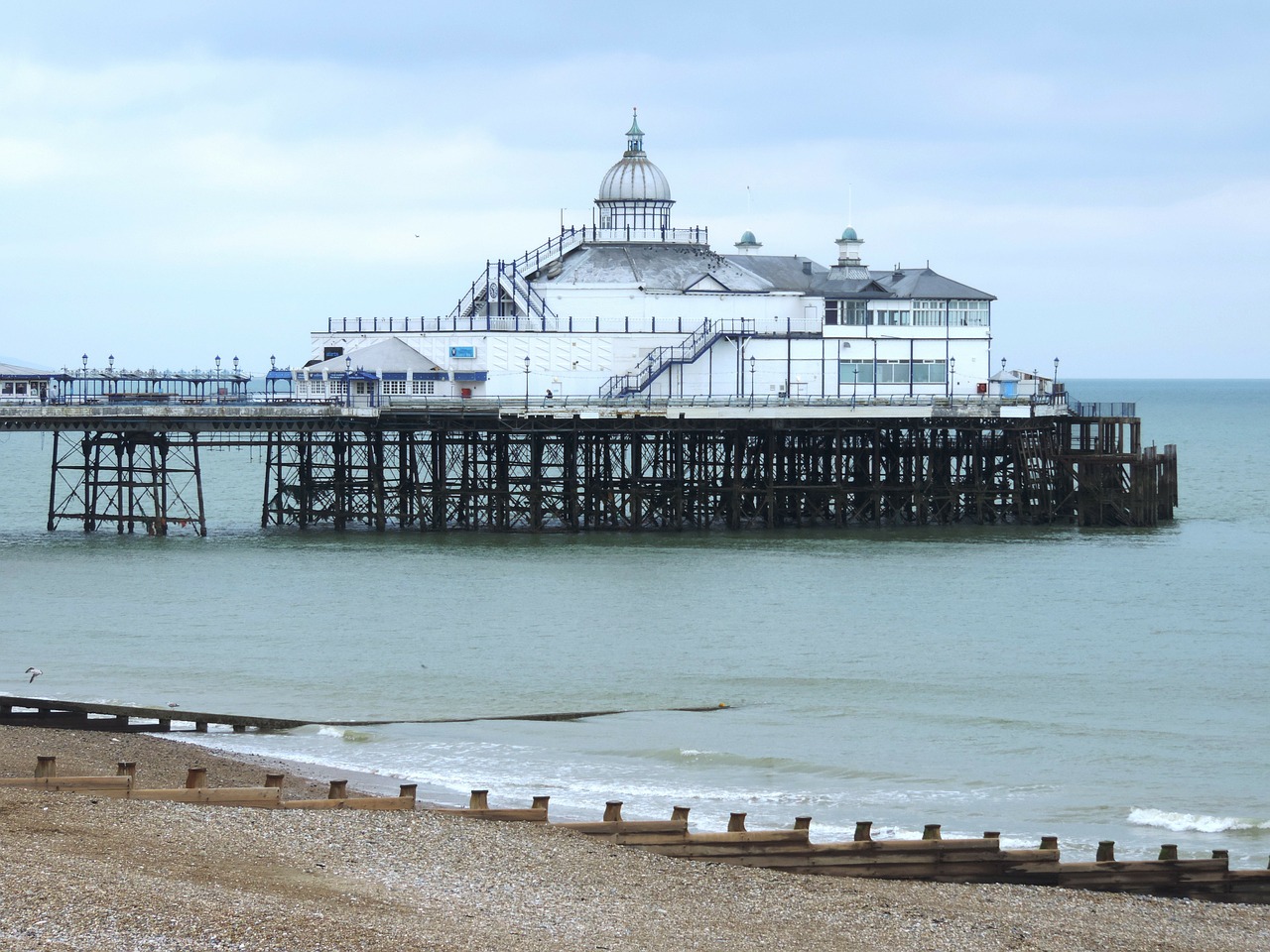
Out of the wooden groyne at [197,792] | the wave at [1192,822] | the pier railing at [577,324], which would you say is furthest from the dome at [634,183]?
the wooden groyne at [197,792]

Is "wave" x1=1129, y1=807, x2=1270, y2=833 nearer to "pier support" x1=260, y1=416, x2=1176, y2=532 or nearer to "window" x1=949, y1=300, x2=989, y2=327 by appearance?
"pier support" x1=260, y1=416, x2=1176, y2=532

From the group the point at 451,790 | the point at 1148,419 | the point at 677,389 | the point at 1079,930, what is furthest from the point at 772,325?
the point at 1148,419

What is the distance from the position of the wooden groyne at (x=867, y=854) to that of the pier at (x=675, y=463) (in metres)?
36.3

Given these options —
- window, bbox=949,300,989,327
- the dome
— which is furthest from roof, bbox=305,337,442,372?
window, bbox=949,300,989,327

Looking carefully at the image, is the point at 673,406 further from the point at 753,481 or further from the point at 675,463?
the point at 753,481

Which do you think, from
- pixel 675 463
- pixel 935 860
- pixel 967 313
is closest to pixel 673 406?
pixel 675 463

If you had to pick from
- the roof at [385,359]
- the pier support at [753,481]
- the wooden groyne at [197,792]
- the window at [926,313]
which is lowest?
the wooden groyne at [197,792]

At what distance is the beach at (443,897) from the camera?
14805 millimetres

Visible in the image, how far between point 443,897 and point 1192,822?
11184 millimetres

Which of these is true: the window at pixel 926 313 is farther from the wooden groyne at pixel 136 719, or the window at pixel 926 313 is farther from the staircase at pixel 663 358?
the wooden groyne at pixel 136 719

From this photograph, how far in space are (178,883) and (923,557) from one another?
37.6m

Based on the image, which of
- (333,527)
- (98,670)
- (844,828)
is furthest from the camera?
(333,527)

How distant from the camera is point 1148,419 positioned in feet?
623

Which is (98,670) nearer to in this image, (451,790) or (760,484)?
(451,790)
